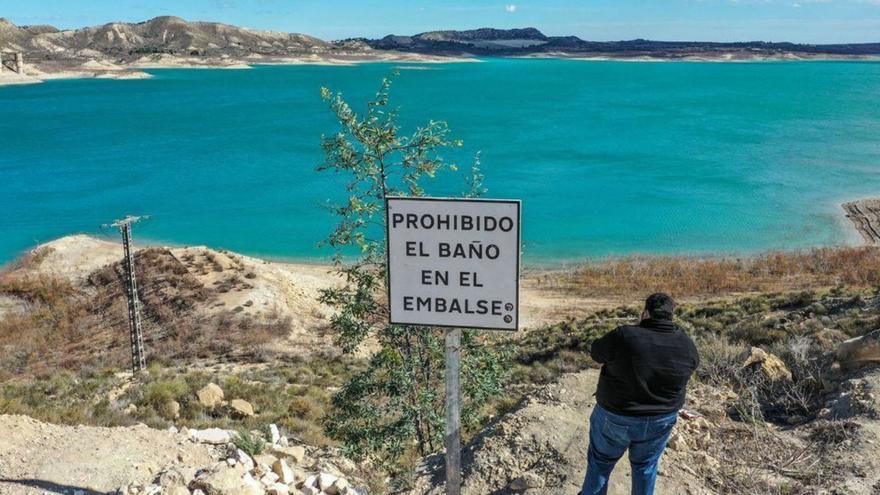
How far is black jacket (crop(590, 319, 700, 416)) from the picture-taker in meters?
3.94

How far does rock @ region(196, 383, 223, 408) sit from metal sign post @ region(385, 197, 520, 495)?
27.4 feet

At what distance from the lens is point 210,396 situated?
1109 centimetres

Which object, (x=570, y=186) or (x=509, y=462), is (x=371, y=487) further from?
(x=570, y=186)

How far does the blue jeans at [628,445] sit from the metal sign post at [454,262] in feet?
3.89

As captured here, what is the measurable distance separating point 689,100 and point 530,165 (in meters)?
57.2

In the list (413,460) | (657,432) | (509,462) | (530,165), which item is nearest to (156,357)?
(413,460)

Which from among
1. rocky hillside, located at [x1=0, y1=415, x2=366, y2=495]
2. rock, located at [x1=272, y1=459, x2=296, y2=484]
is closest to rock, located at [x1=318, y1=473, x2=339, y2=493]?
rocky hillside, located at [x1=0, y1=415, x2=366, y2=495]

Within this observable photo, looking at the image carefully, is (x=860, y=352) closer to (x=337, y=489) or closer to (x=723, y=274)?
(x=337, y=489)

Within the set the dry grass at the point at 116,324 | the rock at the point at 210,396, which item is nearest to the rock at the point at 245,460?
the rock at the point at 210,396

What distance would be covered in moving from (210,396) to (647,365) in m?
8.77

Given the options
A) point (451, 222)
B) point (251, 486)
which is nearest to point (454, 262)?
point (451, 222)

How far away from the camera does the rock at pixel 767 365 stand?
7.55 m

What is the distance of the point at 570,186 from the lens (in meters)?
42.9

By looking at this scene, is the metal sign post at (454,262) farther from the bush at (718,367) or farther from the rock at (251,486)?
the bush at (718,367)
